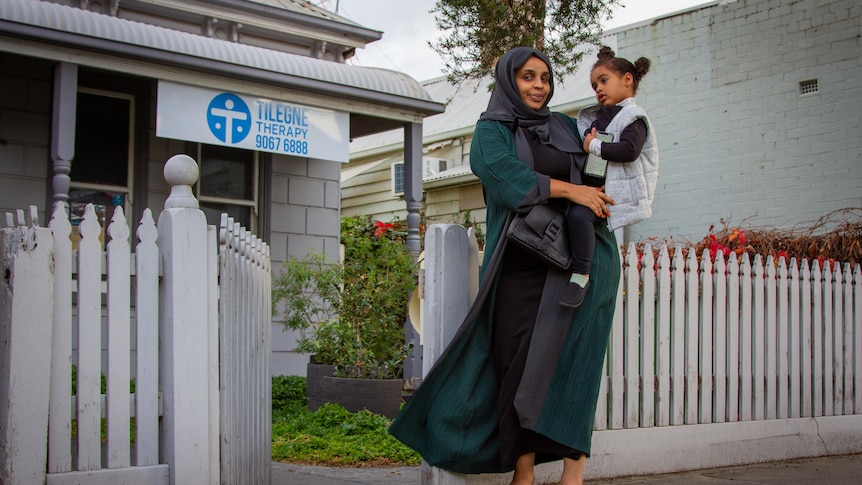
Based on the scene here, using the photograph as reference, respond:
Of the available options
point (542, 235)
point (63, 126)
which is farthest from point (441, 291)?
point (63, 126)

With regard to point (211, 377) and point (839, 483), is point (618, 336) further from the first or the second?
point (211, 377)

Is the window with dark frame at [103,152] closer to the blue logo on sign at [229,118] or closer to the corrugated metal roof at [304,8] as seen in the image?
the blue logo on sign at [229,118]

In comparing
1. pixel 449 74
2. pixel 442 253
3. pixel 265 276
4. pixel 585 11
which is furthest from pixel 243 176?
pixel 442 253

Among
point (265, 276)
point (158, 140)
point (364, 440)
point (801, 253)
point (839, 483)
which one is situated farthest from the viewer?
point (158, 140)

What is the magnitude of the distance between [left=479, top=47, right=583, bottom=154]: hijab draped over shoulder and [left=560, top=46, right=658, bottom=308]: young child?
0.14m

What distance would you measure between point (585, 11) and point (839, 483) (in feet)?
18.5

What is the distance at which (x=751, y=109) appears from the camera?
1288 cm

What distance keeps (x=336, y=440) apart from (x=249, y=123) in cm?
429

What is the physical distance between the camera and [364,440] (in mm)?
6520

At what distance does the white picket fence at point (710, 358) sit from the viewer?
458 centimetres

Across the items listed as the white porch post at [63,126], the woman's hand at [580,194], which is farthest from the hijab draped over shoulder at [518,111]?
the white porch post at [63,126]

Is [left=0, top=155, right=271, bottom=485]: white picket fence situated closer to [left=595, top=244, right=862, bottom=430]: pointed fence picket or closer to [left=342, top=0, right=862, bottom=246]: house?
[left=595, top=244, right=862, bottom=430]: pointed fence picket

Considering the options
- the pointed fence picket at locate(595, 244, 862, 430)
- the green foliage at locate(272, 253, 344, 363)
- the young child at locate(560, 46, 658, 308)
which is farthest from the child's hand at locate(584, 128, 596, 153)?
the green foliage at locate(272, 253, 344, 363)

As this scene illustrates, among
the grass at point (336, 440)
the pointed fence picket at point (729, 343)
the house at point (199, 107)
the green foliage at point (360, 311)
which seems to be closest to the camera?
the pointed fence picket at point (729, 343)
